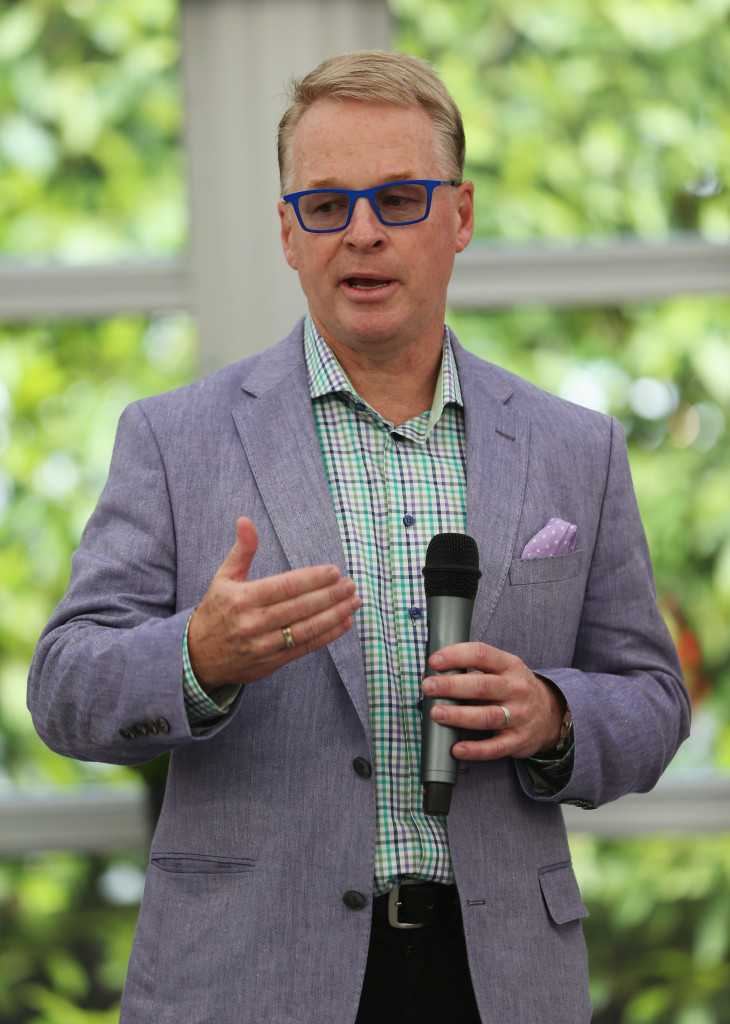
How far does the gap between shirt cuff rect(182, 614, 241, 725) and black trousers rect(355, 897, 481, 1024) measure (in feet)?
1.20

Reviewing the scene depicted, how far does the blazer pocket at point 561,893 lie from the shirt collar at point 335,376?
677 mm

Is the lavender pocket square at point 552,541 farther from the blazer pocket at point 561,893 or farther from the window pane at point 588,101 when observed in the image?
the window pane at point 588,101

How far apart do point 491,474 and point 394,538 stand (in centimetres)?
18

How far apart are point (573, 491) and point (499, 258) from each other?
5.29ft

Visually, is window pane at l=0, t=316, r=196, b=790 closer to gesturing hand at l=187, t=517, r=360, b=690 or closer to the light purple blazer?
the light purple blazer

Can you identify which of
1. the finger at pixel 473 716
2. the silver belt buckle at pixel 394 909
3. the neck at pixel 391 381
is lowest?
the silver belt buckle at pixel 394 909

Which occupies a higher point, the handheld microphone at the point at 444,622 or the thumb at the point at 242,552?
the thumb at the point at 242,552

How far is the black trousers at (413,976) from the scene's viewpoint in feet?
4.57

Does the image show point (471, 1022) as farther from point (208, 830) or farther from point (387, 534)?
point (387, 534)

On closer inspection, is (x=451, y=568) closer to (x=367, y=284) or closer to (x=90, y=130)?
(x=367, y=284)

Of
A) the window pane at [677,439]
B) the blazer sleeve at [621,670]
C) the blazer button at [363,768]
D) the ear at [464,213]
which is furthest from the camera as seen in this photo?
the window pane at [677,439]

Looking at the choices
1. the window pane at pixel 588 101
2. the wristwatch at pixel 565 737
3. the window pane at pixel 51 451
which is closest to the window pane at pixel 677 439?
the window pane at pixel 588 101

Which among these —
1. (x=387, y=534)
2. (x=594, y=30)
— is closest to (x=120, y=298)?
(x=594, y=30)

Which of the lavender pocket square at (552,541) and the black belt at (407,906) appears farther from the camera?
the lavender pocket square at (552,541)
